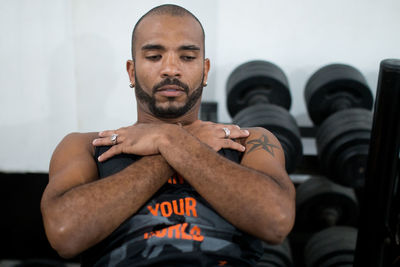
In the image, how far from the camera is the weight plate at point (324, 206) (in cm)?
260

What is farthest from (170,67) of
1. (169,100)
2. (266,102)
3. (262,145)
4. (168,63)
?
(266,102)

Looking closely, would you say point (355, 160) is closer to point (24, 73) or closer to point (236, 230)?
point (236, 230)

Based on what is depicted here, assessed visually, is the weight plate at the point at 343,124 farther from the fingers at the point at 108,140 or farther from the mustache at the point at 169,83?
the fingers at the point at 108,140

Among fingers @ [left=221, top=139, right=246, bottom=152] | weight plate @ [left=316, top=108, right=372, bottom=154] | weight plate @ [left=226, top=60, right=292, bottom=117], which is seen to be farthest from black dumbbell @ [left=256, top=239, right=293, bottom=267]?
fingers @ [left=221, top=139, right=246, bottom=152]

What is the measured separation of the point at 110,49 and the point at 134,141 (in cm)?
158

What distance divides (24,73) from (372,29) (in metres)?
2.43

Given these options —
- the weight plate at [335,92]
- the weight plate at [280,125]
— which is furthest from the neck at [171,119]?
the weight plate at [335,92]

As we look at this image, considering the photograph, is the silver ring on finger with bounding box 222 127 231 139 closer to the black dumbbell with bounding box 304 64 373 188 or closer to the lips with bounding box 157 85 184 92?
the lips with bounding box 157 85 184 92

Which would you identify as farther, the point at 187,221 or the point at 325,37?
the point at 325,37

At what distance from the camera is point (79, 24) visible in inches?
107

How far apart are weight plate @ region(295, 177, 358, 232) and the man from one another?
123 centimetres

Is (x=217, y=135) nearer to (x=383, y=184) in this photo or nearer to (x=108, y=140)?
(x=108, y=140)

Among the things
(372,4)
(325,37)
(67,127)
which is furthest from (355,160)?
(67,127)

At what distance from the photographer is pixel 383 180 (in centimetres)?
151
